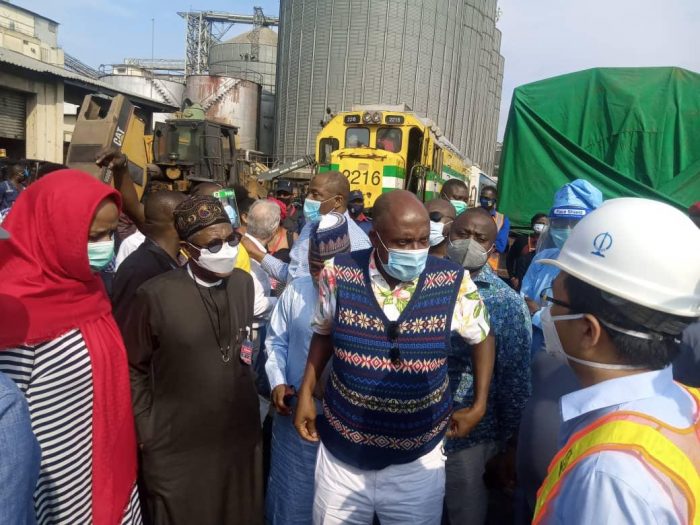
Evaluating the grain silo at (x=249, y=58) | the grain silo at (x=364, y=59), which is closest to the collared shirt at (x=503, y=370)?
the grain silo at (x=364, y=59)

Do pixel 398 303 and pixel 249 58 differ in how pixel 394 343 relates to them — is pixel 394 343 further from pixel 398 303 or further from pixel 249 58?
pixel 249 58

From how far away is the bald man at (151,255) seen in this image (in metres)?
2.78

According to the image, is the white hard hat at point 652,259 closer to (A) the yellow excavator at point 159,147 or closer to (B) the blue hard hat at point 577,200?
(B) the blue hard hat at point 577,200

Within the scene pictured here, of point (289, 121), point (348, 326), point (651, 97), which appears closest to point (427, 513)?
point (348, 326)

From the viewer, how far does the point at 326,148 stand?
12.3m

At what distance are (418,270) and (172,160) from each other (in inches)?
395

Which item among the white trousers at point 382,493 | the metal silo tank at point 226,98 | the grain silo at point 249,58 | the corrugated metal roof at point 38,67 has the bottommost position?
the white trousers at point 382,493

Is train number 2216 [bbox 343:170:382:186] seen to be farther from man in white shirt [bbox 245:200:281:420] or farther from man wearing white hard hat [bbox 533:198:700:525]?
man wearing white hard hat [bbox 533:198:700:525]

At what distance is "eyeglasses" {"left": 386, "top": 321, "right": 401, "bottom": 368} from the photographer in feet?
6.72

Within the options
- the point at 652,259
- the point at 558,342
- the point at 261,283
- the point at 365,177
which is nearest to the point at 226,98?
the point at 365,177

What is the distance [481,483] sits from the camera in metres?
2.67

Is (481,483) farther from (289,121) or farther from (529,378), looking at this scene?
(289,121)

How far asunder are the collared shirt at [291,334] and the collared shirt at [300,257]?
0.35 metres

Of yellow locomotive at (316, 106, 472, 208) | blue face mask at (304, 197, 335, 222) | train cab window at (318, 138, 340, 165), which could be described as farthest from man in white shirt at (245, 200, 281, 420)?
train cab window at (318, 138, 340, 165)
